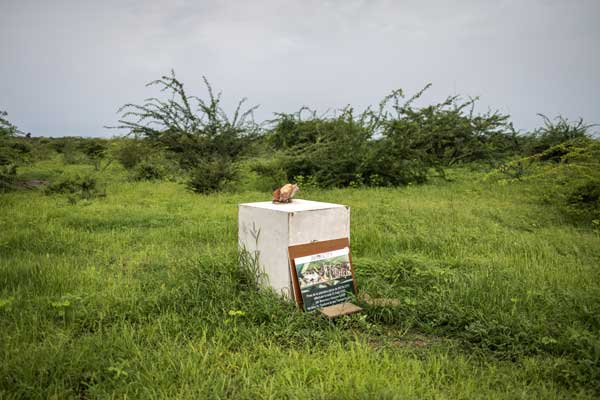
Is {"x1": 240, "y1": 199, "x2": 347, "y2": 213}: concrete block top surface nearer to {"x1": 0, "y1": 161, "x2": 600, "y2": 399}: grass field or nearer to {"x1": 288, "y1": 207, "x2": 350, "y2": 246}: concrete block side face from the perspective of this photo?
{"x1": 288, "y1": 207, "x2": 350, "y2": 246}: concrete block side face

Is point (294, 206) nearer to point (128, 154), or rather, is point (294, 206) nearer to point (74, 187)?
point (74, 187)

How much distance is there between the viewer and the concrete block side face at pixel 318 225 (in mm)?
3615

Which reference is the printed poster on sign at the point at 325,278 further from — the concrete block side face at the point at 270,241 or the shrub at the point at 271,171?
the shrub at the point at 271,171

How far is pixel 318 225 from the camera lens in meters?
3.77

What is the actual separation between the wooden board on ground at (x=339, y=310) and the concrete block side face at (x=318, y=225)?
0.59m

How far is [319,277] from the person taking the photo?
370 cm

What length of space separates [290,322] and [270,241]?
77cm

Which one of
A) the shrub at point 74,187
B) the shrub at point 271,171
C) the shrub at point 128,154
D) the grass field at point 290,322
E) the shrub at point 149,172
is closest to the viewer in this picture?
the grass field at point 290,322

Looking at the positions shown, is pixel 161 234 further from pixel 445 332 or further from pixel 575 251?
pixel 575 251

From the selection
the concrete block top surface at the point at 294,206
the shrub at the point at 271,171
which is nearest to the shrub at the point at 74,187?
the shrub at the point at 271,171

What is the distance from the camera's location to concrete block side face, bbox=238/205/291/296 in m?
3.66

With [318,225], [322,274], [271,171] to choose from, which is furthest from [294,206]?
[271,171]

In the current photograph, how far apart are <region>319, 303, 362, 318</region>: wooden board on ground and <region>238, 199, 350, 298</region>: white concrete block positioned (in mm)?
363

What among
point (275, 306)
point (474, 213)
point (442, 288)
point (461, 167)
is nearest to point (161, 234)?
point (275, 306)
